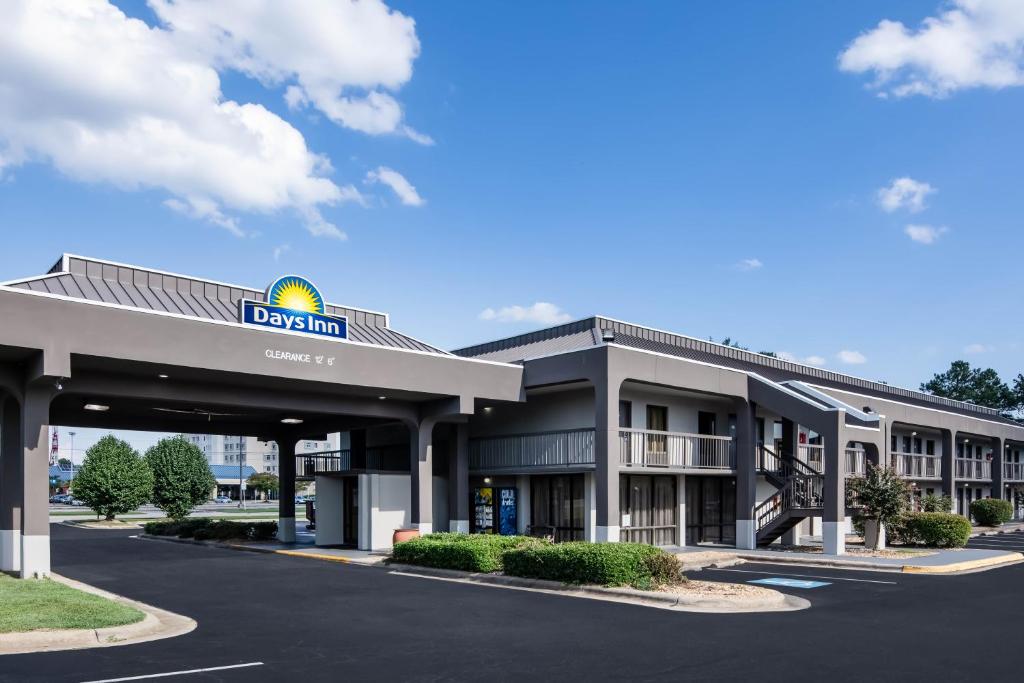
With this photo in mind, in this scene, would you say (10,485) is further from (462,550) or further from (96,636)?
(462,550)

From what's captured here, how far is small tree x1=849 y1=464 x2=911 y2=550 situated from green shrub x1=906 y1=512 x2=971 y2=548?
1153 millimetres

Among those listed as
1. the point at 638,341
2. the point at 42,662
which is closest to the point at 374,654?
the point at 42,662

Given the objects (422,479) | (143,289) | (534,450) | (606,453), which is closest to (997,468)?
(534,450)

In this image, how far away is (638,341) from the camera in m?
31.0

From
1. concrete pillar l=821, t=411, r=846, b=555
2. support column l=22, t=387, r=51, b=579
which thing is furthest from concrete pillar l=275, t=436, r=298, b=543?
concrete pillar l=821, t=411, r=846, b=555

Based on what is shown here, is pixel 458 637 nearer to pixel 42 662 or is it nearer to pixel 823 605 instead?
pixel 42 662

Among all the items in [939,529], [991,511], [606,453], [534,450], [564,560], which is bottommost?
[991,511]

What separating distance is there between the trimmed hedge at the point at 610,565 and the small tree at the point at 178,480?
3866 cm

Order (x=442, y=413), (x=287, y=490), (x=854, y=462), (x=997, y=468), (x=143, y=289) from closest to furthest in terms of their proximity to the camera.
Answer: (x=143, y=289) → (x=442, y=413) → (x=287, y=490) → (x=854, y=462) → (x=997, y=468)

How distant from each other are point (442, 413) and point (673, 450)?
771cm

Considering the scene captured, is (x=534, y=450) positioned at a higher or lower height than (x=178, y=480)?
higher

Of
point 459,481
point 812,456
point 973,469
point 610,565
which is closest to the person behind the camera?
point 610,565

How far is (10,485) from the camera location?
65.2 ft

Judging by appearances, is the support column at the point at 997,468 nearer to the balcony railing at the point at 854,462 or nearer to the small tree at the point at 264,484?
the balcony railing at the point at 854,462
